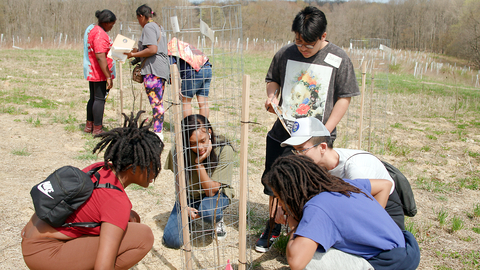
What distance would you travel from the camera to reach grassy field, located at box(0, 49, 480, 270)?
287cm

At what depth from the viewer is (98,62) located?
16.3 ft

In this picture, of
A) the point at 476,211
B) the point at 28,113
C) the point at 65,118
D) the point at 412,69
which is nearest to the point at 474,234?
the point at 476,211

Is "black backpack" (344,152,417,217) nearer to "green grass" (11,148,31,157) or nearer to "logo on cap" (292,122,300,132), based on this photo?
"logo on cap" (292,122,300,132)

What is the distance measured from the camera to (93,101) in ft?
17.1

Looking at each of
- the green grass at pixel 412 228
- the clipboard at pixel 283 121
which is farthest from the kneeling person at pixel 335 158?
the green grass at pixel 412 228

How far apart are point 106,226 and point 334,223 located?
115 cm

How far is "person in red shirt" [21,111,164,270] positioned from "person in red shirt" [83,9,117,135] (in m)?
3.35

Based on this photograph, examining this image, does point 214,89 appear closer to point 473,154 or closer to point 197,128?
point 197,128

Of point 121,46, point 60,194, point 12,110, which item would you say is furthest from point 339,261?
point 12,110

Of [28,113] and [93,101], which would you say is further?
[28,113]

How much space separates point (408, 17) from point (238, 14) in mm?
57598

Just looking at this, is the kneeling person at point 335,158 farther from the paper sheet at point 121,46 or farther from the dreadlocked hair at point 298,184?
the paper sheet at point 121,46

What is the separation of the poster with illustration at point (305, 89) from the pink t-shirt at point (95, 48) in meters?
3.36

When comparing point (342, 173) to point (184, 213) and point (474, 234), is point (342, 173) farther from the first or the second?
point (474, 234)
